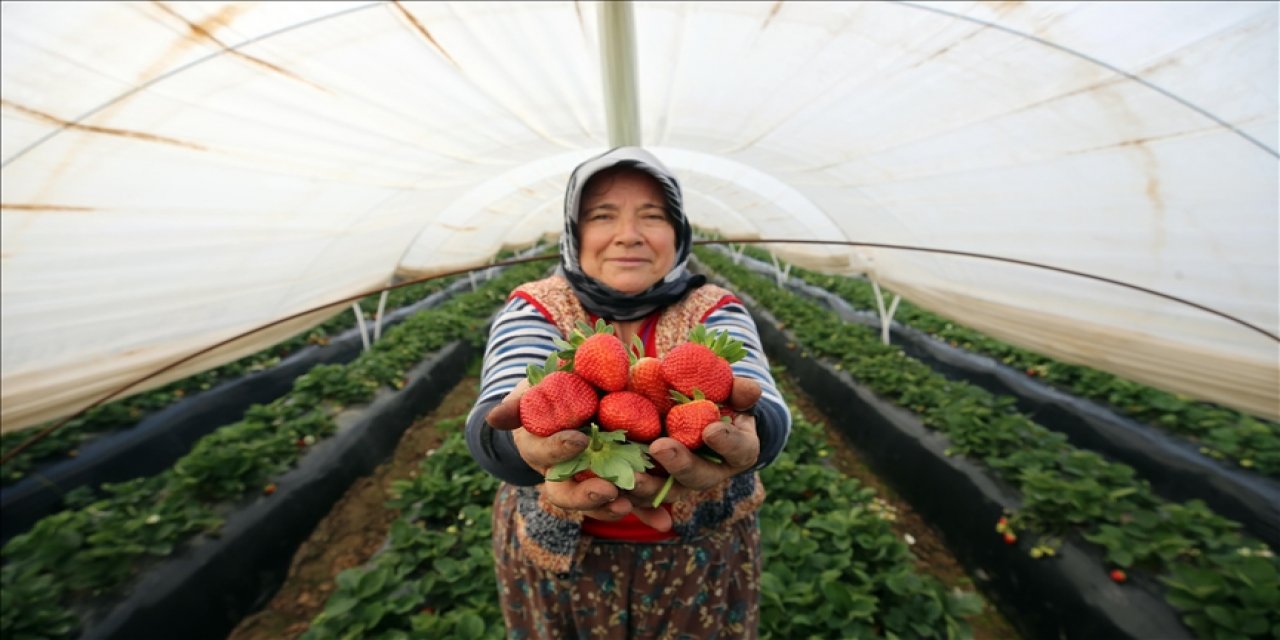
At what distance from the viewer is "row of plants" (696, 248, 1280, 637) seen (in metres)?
2.11

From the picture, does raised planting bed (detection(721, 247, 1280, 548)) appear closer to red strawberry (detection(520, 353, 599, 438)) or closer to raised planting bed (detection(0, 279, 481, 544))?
red strawberry (detection(520, 353, 599, 438))

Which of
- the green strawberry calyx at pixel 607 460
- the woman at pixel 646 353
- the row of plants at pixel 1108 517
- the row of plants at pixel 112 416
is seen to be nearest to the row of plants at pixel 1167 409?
the row of plants at pixel 1108 517

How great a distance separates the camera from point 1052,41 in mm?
1769

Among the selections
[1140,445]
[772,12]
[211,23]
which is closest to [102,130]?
[211,23]

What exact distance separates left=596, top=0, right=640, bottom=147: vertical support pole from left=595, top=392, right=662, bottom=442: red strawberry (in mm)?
1854

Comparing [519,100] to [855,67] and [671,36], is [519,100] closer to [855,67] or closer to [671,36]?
[671,36]

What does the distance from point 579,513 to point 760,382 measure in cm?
54

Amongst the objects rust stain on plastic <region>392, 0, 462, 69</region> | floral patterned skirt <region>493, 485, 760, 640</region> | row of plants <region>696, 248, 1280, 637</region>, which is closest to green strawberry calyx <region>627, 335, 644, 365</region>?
floral patterned skirt <region>493, 485, 760, 640</region>

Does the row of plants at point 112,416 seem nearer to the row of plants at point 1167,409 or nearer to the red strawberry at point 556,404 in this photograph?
the red strawberry at point 556,404

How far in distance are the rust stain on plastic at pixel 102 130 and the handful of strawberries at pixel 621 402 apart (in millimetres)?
1957

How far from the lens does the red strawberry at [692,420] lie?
31.3 inches

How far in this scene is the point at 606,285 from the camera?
1.23m

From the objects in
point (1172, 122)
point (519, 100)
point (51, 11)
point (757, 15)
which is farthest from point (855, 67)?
point (51, 11)

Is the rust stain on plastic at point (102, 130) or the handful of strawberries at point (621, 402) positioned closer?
the handful of strawberries at point (621, 402)
